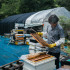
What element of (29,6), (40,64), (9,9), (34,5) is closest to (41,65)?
(40,64)

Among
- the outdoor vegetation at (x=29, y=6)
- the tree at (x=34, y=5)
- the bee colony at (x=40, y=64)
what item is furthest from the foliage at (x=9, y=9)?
the bee colony at (x=40, y=64)

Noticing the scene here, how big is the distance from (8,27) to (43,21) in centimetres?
727

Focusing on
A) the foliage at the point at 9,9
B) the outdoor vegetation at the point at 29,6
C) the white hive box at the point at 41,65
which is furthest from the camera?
the foliage at the point at 9,9

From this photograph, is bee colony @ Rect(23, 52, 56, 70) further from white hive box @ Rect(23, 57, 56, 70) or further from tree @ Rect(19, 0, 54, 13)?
tree @ Rect(19, 0, 54, 13)

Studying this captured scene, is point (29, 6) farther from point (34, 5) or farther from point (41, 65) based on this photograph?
point (41, 65)

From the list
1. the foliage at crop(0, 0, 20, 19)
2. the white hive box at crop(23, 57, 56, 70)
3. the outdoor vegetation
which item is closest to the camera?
the white hive box at crop(23, 57, 56, 70)

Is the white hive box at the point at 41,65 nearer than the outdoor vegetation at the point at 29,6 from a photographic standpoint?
Yes

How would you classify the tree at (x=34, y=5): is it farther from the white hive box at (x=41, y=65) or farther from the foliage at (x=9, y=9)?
the white hive box at (x=41, y=65)

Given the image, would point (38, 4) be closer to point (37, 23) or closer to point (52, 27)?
point (37, 23)

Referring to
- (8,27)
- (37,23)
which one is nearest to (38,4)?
(8,27)

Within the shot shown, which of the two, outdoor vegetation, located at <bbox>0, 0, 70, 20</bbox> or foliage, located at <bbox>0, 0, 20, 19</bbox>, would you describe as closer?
outdoor vegetation, located at <bbox>0, 0, 70, 20</bbox>

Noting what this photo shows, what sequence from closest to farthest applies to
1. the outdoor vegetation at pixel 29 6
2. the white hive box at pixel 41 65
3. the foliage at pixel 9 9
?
the white hive box at pixel 41 65 < the outdoor vegetation at pixel 29 6 < the foliage at pixel 9 9

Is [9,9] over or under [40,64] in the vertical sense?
over

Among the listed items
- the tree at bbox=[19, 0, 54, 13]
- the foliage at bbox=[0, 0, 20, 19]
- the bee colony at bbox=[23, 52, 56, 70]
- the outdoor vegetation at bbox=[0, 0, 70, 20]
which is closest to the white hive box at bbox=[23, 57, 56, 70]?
the bee colony at bbox=[23, 52, 56, 70]
